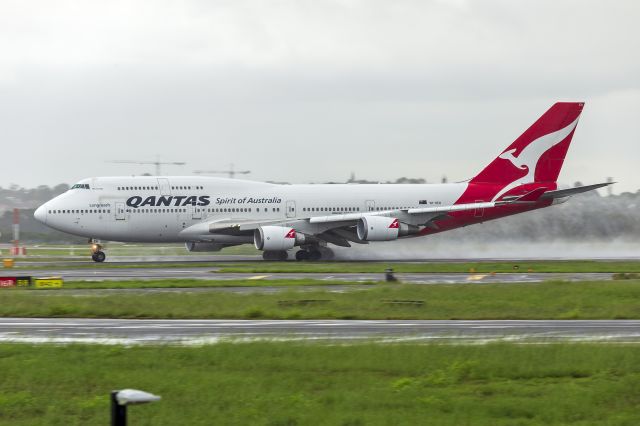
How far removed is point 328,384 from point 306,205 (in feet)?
133

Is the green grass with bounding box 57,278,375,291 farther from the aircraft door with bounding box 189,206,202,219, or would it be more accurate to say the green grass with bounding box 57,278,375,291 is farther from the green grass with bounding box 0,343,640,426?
the green grass with bounding box 0,343,640,426

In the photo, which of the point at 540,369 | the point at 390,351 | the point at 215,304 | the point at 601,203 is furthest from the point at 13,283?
the point at 601,203

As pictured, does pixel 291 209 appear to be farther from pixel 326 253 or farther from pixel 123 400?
pixel 123 400

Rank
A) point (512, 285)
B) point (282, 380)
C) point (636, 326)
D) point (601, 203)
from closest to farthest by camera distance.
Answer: point (282, 380) → point (636, 326) → point (512, 285) → point (601, 203)

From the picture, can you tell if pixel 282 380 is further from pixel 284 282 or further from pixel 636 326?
pixel 284 282

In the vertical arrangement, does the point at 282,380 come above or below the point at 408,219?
below

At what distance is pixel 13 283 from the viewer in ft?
122

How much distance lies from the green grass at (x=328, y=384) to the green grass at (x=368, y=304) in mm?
7234

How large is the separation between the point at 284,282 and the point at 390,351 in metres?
19.4

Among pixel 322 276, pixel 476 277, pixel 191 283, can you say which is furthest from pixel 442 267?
pixel 191 283

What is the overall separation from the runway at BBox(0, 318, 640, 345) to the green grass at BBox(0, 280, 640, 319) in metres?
1.14

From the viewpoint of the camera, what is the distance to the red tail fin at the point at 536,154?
5631 centimetres

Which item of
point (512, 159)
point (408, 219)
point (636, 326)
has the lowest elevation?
point (636, 326)

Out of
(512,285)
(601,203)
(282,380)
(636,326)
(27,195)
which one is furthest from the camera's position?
(27,195)
